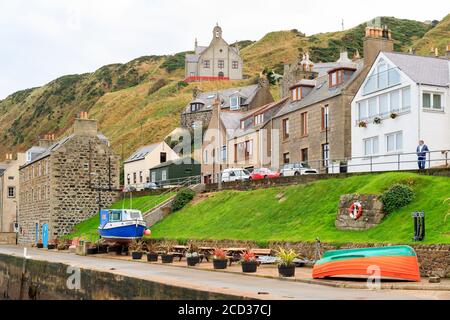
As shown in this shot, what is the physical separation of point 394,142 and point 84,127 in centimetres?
2975

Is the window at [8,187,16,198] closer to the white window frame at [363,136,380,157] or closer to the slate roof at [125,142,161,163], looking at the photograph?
the slate roof at [125,142,161,163]

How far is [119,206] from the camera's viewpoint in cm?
6053

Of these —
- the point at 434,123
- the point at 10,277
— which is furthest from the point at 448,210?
the point at 10,277

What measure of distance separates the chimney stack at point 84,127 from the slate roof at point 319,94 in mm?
17168

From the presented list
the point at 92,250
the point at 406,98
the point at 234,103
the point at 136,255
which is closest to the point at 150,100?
the point at 234,103

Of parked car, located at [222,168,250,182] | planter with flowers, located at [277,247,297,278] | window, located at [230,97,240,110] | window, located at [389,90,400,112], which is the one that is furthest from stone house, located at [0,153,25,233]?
planter with flowers, located at [277,247,297,278]

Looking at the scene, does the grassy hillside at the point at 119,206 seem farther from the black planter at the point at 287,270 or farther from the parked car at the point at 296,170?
the black planter at the point at 287,270

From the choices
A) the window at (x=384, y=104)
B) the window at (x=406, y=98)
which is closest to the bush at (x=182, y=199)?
the window at (x=384, y=104)

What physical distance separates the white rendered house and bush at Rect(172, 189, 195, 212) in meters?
12.6

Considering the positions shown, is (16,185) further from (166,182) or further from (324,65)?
(324,65)

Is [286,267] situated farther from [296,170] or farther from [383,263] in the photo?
[296,170]

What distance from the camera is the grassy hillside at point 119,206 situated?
178 ft

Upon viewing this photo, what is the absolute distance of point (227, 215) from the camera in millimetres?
42250

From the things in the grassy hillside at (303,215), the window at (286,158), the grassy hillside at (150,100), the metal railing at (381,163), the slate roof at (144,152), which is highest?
the grassy hillside at (150,100)
